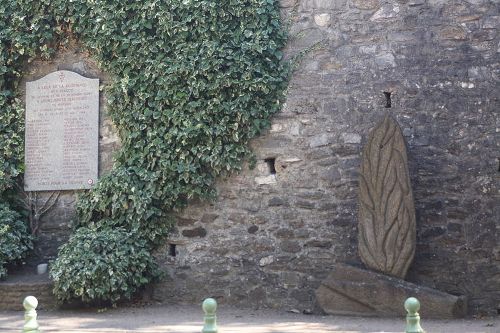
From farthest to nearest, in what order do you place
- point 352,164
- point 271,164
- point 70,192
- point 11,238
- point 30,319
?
point 70,192
point 11,238
point 271,164
point 352,164
point 30,319

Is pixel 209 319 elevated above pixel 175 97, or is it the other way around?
pixel 175 97

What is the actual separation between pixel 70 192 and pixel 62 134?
2.20 feet

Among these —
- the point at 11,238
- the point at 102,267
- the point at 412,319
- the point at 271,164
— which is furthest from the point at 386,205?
the point at 11,238

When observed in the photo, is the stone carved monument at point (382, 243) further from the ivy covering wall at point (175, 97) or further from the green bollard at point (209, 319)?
the green bollard at point (209, 319)

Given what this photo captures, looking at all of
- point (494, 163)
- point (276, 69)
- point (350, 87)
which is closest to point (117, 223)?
point (276, 69)

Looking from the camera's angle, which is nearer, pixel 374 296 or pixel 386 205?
pixel 374 296

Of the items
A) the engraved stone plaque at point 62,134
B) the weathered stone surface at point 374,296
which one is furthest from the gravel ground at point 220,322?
the engraved stone plaque at point 62,134

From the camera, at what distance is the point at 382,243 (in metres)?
7.21

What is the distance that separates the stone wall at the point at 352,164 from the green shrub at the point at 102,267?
1.27 ft

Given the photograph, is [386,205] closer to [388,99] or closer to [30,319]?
[388,99]

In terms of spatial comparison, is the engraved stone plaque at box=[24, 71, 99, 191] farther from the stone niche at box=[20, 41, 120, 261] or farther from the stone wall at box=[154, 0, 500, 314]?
the stone wall at box=[154, 0, 500, 314]

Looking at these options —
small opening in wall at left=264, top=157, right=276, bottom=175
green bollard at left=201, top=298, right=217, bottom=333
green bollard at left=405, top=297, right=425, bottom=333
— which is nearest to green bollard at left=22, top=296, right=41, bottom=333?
green bollard at left=201, top=298, right=217, bottom=333

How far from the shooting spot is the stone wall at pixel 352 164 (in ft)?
25.1

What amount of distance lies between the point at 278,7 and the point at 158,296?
3.35 meters
